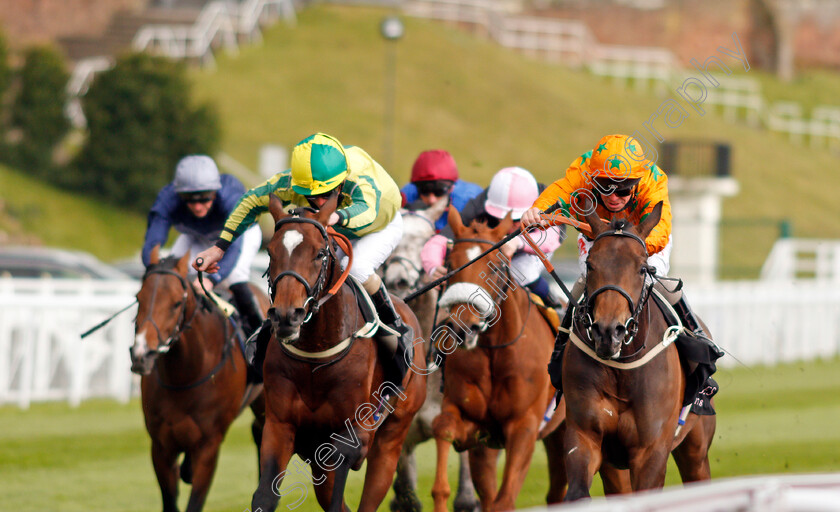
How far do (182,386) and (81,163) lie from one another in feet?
70.7

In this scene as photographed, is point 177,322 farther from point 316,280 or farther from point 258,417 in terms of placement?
point 316,280

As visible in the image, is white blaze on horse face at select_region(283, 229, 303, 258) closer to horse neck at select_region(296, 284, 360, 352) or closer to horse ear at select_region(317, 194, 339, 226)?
horse ear at select_region(317, 194, 339, 226)

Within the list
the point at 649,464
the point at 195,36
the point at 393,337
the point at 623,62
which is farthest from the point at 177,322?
the point at 623,62

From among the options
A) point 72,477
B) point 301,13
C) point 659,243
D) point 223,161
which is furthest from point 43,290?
point 301,13

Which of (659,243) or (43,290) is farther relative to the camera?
(43,290)

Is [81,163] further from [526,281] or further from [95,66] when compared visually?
[526,281]

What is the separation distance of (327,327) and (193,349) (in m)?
1.67

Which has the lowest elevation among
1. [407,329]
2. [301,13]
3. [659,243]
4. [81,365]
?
[81,365]

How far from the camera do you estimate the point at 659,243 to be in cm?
524

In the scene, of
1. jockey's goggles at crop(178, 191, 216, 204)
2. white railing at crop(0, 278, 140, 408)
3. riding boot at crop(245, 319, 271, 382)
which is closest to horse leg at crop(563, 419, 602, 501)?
riding boot at crop(245, 319, 271, 382)

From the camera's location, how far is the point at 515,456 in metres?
6.45

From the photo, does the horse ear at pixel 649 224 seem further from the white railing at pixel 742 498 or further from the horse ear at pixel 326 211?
the white railing at pixel 742 498

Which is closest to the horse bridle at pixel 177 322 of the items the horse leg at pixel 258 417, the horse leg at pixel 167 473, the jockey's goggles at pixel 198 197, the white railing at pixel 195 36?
the horse leg at pixel 167 473

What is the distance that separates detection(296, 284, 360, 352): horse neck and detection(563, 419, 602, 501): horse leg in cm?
112
